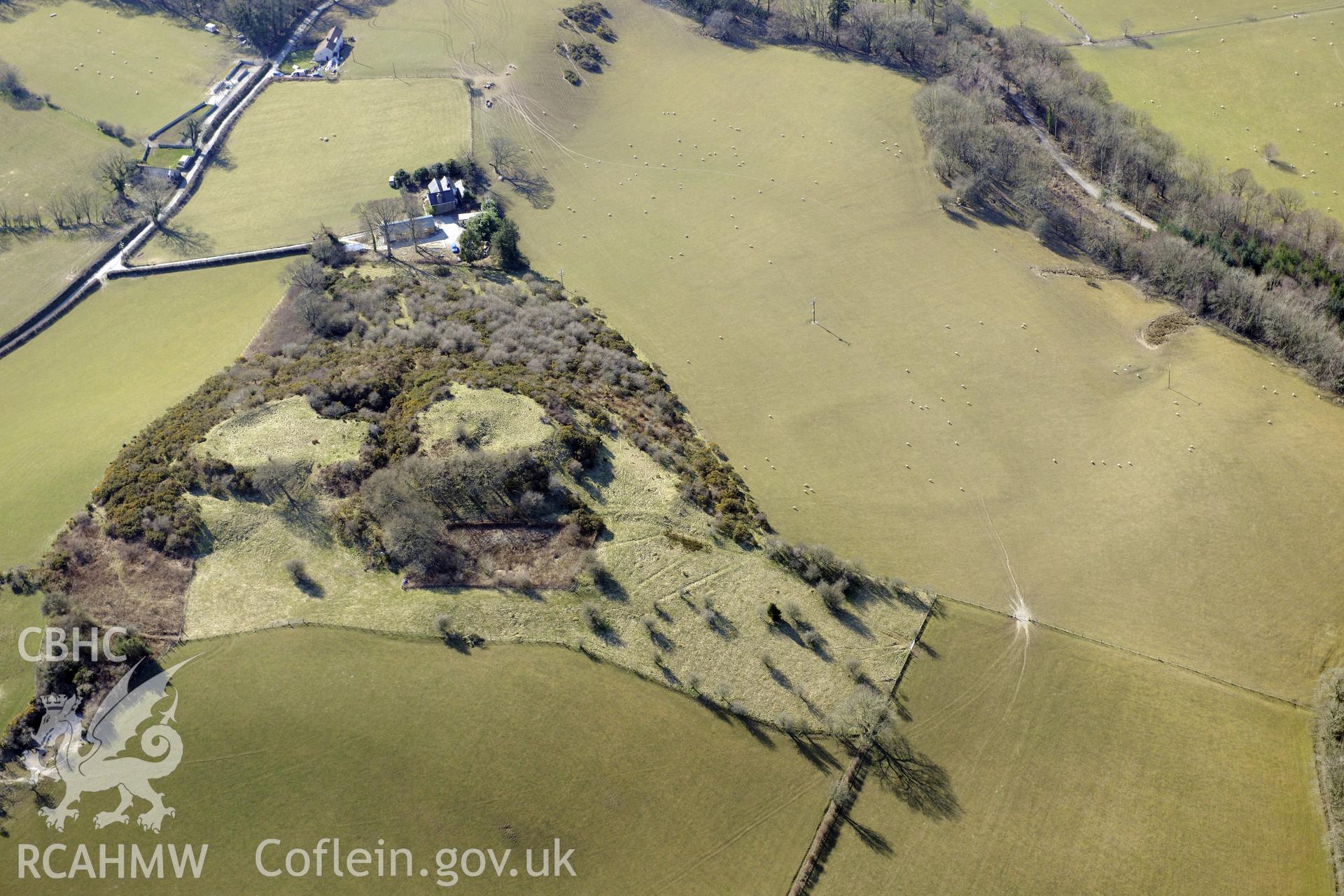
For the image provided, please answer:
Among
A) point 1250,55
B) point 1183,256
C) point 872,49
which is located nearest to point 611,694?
point 1183,256

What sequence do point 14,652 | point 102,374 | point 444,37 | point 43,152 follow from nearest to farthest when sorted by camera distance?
point 14,652 < point 102,374 < point 43,152 < point 444,37

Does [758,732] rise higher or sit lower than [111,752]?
higher

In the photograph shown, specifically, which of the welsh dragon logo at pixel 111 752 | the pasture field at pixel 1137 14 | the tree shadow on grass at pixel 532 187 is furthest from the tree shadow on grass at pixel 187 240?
the pasture field at pixel 1137 14

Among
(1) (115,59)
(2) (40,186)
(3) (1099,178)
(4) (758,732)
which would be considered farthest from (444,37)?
(4) (758,732)

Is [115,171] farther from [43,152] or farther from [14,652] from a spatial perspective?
[14,652]

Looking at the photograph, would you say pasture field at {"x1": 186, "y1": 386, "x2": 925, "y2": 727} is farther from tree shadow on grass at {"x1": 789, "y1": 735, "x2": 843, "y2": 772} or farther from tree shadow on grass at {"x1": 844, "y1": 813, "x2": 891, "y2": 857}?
tree shadow on grass at {"x1": 844, "y1": 813, "x2": 891, "y2": 857}

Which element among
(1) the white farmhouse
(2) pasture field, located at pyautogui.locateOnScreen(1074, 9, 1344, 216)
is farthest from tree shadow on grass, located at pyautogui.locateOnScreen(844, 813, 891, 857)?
(1) the white farmhouse
